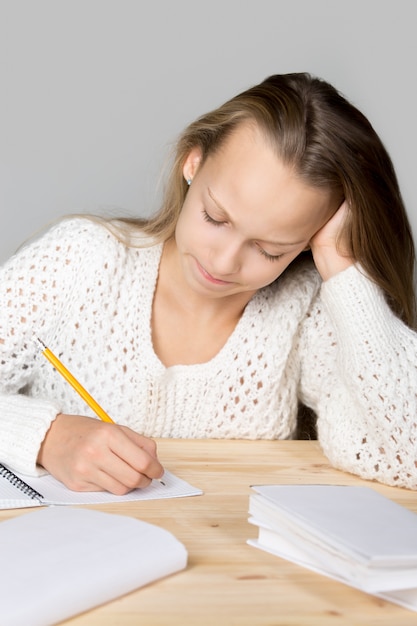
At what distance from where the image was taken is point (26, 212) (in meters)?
2.36

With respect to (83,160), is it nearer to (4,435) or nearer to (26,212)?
(26,212)

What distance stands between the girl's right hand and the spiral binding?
0.05 m

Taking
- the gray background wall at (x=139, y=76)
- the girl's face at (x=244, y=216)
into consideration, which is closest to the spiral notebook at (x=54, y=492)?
the girl's face at (x=244, y=216)

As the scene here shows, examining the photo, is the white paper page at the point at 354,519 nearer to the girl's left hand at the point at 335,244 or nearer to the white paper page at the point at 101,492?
the white paper page at the point at 101,492

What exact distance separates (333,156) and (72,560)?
87cm

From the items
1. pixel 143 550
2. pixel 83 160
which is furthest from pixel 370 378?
pixel 83 160

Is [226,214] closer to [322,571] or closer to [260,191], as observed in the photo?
[260,191]

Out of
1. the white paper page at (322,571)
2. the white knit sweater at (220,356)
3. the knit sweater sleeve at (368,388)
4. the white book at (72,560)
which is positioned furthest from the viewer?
the white knit sweater at (220,356)

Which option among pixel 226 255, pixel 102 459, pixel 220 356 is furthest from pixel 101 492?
pixel 220 356

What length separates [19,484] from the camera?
113 centimetres

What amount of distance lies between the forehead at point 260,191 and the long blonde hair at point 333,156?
21mm

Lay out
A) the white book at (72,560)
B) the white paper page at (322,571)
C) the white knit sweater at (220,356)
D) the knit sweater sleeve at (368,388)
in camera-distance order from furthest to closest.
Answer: the white knit sweater at (220,356), the knit sweater sleeve at (368,388), the white paper page at (322,571), the white book at (72,560)

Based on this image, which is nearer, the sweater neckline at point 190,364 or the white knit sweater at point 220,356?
the white knit sweater at point 220,356

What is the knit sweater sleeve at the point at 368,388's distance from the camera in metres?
1.40
